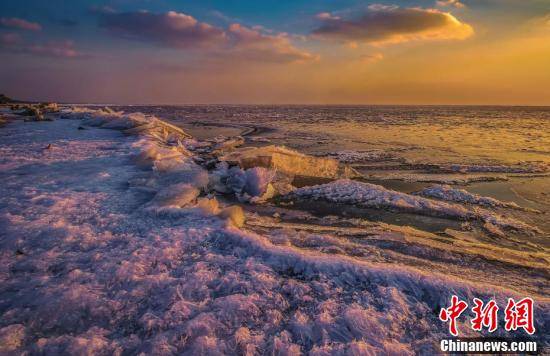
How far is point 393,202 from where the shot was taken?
5.53m

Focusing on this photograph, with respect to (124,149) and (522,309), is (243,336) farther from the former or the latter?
(124,149)

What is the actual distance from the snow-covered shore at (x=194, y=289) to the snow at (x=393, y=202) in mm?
1211

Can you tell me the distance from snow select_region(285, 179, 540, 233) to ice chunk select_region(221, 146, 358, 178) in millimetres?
1192

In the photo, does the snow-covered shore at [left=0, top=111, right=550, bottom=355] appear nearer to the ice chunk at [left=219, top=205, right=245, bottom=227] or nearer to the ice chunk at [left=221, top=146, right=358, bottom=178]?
the ice chunk at [left=219, top=205, right=245, bottom=227]

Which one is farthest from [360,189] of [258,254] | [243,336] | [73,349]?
[73,349]

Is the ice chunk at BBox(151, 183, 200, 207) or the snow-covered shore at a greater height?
the ice chunk at BBox(151, 183, 200, 207)

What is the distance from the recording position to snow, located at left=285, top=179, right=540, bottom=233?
489cm

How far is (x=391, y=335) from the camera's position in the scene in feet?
7.51

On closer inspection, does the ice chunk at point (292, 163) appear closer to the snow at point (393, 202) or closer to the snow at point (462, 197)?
the snow at point (393, 202)

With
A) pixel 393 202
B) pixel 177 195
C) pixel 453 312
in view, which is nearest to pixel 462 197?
pixel 393 202

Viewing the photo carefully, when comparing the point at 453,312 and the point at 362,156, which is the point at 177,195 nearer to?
the point at 453,312

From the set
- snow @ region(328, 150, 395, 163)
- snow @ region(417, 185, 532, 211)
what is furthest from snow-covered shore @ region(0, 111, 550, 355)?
snow @ region(328, 150, 395, 163)

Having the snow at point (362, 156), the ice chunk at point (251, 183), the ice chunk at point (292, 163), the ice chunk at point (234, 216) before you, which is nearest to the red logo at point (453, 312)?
the ice chunk at point (234, 216)

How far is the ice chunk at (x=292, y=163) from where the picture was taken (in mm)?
7504
